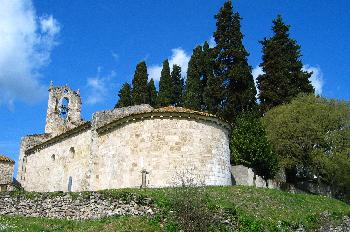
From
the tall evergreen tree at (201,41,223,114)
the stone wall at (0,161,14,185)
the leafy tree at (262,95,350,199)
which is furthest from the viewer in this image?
the tall evergreen tree at (201,41,223,114)

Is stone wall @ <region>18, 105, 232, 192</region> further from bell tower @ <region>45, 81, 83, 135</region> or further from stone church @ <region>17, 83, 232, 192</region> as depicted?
bell tower @ <region>45, 81, 83, 135</region>

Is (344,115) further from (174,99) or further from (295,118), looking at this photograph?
(174,99)

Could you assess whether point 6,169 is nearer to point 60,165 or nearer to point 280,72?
point 60,165

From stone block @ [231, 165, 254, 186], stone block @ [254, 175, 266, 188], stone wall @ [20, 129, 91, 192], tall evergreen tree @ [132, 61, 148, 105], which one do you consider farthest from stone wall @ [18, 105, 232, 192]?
tall evergreen tree @ [132, 61, 148, 105]

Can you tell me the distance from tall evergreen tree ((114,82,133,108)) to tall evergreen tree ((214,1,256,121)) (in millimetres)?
11990

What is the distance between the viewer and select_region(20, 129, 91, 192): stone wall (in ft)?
95.9

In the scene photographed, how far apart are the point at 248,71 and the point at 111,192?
25071mm

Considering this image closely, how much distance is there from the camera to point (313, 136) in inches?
1356

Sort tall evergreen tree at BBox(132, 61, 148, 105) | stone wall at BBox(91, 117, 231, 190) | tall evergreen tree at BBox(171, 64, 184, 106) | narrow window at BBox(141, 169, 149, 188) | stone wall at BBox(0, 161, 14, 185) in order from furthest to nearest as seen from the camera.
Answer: tall evergreen tree at BBox(171, 64, 184, 106), tall evergreen tree at BBox(132, 61, 148, 105), stone wall at BBox(0, 161, 14, 185), stone wall at BBox(91, 117, 231, 190), narrow window at BBox(141, 169, 149, 188)

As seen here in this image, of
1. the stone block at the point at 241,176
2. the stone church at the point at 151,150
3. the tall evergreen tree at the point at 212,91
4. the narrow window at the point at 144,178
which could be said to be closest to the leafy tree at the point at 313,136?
the tall evergreen tree at the point at 212,91

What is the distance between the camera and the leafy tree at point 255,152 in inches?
1236

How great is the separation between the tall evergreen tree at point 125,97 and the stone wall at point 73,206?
29641 mm

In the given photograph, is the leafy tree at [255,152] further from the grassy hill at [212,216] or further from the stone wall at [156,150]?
the grassy hill at [212,216]

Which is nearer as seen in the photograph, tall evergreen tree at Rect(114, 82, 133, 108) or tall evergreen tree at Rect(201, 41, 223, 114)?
tall evergreen tree at Rect(201, 41, 223, 114)
